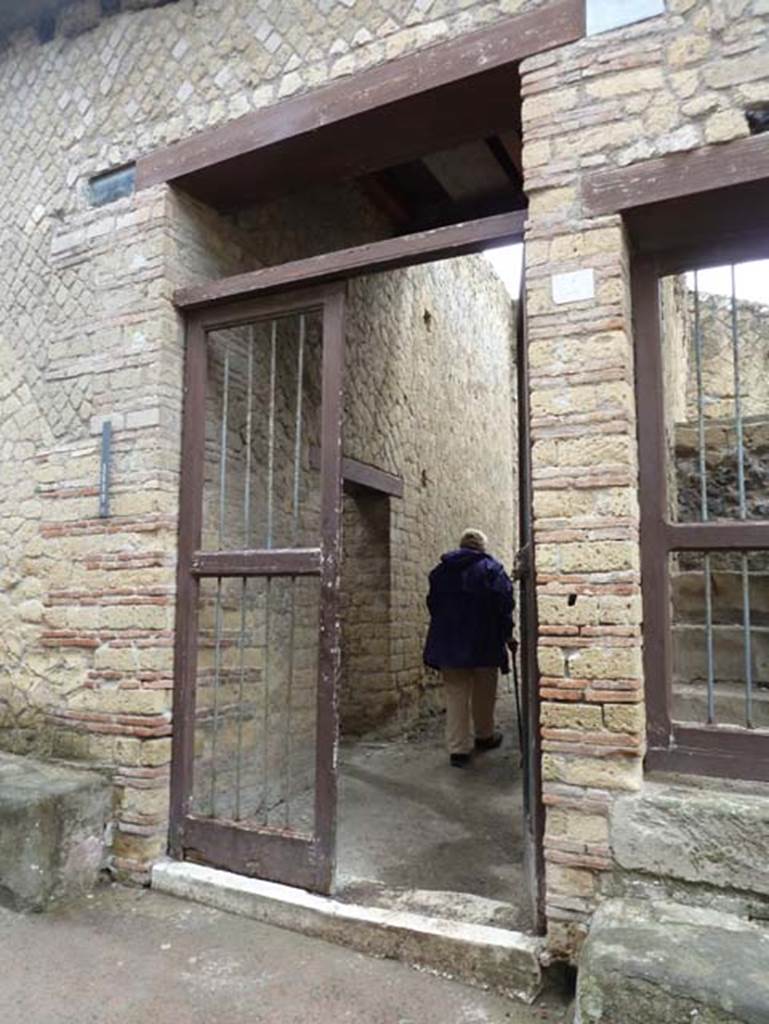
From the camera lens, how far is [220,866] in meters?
3.50

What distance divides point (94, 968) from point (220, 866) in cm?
76

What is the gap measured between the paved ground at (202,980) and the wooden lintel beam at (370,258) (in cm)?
279

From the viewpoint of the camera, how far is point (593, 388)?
2.77 metres

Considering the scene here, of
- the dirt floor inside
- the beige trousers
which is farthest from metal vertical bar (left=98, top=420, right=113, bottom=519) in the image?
the beige trousers

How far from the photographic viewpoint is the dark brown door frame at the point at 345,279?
9.87ft

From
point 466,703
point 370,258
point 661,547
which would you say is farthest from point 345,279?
point 466,703

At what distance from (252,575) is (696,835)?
2.11 m

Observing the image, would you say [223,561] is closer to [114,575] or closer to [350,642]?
[114,575]

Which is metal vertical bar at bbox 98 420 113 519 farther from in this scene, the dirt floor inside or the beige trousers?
the beige trousers

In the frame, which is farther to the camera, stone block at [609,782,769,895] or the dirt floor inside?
the dirt floor inside

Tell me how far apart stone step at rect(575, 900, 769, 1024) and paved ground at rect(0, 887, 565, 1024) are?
49 centimetres

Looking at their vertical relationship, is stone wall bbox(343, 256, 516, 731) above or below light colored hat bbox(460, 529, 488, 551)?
above

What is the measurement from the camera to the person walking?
18.1 feet

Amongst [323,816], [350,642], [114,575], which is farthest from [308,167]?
[350,642]
